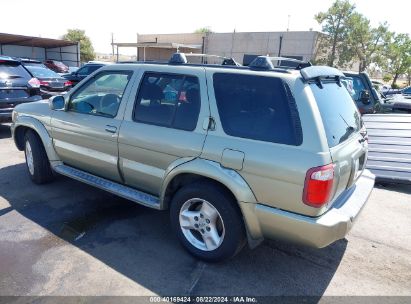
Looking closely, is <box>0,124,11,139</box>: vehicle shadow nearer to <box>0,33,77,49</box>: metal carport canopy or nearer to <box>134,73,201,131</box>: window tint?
<box>134,73,201,131</box>: window tint

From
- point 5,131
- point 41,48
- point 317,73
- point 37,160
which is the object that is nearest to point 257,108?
point 317,73

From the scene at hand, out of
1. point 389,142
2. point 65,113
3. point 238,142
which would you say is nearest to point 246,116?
point 238,142

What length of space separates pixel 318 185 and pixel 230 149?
753 millimetres

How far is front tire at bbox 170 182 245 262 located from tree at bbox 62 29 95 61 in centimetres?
4980

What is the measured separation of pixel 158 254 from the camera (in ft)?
10.9

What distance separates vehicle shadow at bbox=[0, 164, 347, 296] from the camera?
290 centimetres

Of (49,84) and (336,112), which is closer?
(336,112)

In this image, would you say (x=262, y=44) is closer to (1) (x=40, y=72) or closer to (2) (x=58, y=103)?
(1) (x=40, y=72)

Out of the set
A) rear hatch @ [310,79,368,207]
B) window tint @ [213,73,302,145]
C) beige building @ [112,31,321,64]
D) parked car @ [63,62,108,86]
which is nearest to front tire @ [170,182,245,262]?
window tint @ [213,73,302,145]

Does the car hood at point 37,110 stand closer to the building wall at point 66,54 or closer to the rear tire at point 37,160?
the rear tire at point 37,160

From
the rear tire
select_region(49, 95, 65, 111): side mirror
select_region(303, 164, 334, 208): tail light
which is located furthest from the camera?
the rear tire

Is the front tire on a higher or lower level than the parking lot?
higher

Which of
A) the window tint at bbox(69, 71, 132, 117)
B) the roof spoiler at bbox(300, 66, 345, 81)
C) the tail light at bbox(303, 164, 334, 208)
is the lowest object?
the tail light at bbox(303, 164, 334, 208)

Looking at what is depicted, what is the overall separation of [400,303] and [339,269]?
0.56 meters
